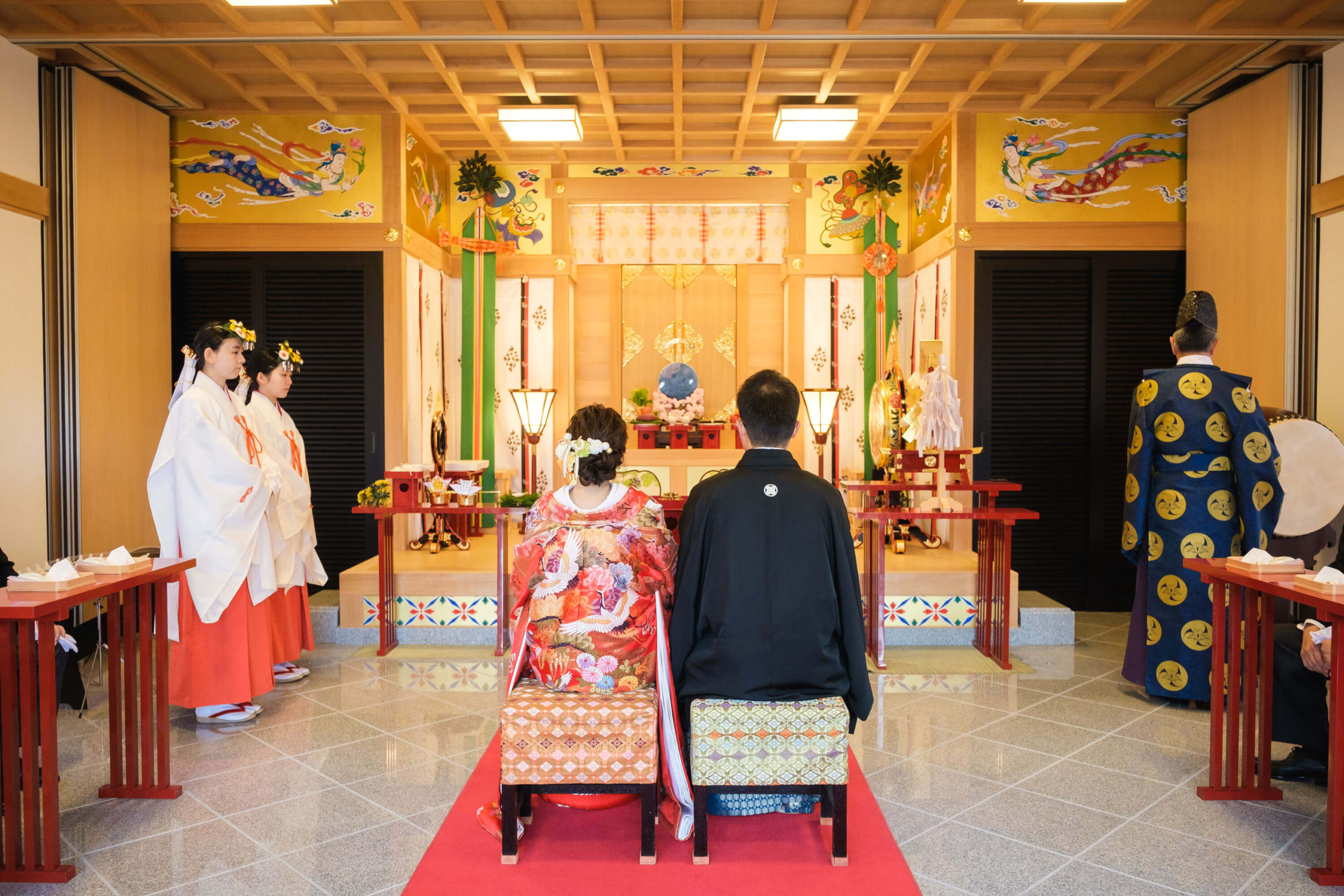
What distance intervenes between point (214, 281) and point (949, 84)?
5.30 metres

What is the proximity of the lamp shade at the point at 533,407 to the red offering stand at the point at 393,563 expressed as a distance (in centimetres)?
78

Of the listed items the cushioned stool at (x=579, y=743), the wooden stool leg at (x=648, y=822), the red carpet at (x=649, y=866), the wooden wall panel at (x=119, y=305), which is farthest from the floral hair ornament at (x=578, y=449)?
the wooden wall panel at (x=119, y=305)

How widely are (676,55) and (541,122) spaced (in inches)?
47.0

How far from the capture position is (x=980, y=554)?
504cm

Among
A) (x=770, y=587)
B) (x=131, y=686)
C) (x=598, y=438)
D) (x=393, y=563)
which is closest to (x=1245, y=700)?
(x=770, y=587)

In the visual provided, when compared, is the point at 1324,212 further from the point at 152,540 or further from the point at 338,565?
the point at 152,540

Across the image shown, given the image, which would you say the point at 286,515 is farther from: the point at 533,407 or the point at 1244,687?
the point at 1244,687

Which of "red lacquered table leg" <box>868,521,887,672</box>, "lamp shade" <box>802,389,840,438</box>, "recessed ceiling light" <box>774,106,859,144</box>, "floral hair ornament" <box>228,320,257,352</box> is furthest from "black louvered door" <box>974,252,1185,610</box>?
"floral hair ornament" <box>228,320,257,352</box>

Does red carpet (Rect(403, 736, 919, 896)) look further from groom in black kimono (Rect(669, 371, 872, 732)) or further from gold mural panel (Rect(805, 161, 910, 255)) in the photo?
gold mural panel (Rect(805, 161, 910, 255))

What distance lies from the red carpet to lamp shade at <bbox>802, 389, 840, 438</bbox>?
2639 millimetres

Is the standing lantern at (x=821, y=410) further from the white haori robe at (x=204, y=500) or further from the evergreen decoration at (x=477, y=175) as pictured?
the evergreen decoration at (x=477, y=175)

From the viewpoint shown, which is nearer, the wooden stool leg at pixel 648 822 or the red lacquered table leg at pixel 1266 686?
the wooden stool leg at pixel 648 822

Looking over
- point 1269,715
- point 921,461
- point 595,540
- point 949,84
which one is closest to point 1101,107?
point 949,84

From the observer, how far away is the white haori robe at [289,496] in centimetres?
423
